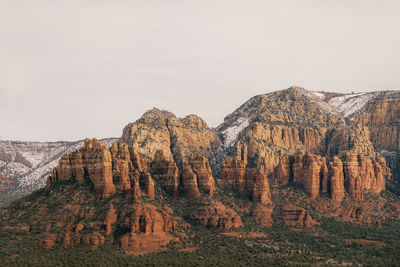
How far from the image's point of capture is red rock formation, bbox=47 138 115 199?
541 feet

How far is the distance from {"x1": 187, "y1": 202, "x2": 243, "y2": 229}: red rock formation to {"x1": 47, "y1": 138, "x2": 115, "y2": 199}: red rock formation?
100 ft

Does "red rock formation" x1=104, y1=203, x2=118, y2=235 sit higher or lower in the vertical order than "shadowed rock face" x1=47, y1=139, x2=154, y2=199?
lower

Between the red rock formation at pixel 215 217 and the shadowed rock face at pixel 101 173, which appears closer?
the shadowed rock face at pixel 101 173

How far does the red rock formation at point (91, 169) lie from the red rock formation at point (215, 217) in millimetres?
30519

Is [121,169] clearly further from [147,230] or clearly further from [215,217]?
[215,217]

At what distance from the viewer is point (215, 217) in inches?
A: 7077

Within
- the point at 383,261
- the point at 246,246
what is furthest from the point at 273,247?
the point at 383,261

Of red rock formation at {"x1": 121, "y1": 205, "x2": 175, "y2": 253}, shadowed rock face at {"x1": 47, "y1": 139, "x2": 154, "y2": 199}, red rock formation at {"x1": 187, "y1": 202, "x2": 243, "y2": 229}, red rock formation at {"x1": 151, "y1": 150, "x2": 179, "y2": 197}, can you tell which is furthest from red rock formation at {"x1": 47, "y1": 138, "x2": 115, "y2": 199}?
red rock formation at {"x1": 187, "y1": 202, "x2": 243, "y2": 229}

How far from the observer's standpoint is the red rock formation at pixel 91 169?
16475cm

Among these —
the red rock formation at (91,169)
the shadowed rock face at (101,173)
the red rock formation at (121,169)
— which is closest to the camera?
the red rock formation at (91,169)

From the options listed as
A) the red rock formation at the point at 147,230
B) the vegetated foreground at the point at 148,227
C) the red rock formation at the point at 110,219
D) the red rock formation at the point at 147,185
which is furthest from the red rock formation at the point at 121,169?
the red rock formation at the point at 147,230

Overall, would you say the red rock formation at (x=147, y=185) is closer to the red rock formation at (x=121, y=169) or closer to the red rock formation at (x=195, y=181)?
the red rock formation at (x=121, y=169)

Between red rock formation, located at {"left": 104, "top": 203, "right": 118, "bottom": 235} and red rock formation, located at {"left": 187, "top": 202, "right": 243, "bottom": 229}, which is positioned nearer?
red rock formation, located at {"left": 104, "top": 203, "right": 118, "bottom": 235}

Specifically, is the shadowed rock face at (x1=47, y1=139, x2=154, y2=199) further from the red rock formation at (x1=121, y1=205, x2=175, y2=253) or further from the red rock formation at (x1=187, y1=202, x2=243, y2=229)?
the red rock formation at (x1=187, y1=202, x2=243, y2=229)
